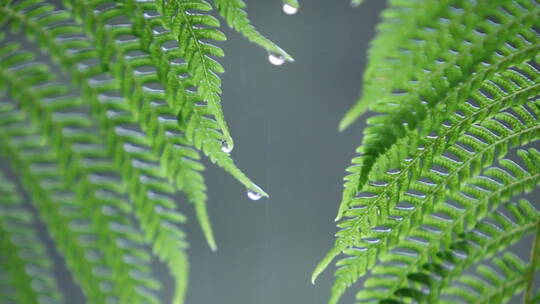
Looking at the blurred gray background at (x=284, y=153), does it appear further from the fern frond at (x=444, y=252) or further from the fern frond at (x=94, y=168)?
the fern frond at (x=94, y=168)

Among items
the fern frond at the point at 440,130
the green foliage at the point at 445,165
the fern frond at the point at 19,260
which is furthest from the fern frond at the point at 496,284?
the fern frond at the point at 19,260

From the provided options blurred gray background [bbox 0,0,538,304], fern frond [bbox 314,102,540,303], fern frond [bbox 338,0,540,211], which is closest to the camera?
fern frond [bbox 338,0,540,211]

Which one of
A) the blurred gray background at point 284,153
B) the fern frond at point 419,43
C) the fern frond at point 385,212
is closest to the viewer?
the fern frond at point 419,43

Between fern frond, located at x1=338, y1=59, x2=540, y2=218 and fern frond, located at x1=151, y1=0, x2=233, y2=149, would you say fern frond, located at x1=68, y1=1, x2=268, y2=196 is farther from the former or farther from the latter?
fern frond, located at x1=338, y1=59, x2=540, y2=218

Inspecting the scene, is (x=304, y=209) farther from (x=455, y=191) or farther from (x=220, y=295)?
(x=455, y=191)

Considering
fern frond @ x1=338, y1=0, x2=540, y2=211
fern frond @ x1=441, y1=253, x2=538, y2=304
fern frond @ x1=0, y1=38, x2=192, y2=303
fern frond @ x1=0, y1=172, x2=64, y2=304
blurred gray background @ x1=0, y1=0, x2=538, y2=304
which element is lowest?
blurred gray background @ x1=0, y1=0, x2=538, y2=304

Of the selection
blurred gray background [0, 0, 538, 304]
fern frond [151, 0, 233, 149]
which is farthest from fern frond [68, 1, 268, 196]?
blurred gray background [0, 0, 538, 304]
